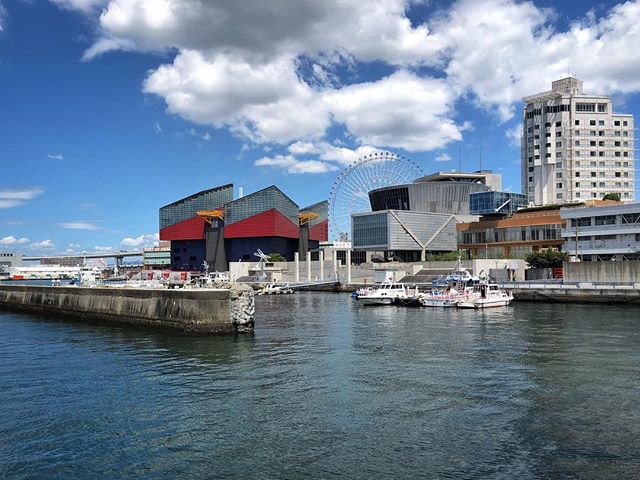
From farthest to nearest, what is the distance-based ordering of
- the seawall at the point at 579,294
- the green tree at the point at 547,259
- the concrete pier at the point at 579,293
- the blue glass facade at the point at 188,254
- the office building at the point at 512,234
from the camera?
the blue glass facade at the point at 188,254 < the office building at the point at 512,234 < the green tree at the point at 547,259 < the concrete pier at the point at 579,293 < the seawall at the point at 579,294

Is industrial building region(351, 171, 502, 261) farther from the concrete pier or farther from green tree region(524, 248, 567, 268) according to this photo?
the concrete pier

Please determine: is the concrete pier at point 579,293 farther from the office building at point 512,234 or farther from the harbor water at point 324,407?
the office building at point 512,234

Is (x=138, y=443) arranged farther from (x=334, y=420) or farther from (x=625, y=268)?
(x=625, y=268)

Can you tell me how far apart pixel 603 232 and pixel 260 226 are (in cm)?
9357

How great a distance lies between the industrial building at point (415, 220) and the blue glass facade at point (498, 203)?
844 cm

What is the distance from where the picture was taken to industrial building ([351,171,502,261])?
139375mm

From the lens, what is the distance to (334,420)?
66.6 feet

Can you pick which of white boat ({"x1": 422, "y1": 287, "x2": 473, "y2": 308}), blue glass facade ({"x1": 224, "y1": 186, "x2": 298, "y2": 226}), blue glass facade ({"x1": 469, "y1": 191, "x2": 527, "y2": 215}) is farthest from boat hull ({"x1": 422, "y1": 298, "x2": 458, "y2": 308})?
blue glass facade ({"x1": 224, "y1": 186, "x2": 298, "y2": 226})

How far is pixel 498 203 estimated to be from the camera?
5344 inches

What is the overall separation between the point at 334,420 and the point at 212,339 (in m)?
22.0

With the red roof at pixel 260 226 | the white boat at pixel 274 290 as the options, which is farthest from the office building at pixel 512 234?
the red roof at pixel 260 226

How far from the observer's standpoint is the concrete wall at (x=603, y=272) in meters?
74.1

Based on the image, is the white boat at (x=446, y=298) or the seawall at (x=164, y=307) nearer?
the seawall at (x=164, y=307)

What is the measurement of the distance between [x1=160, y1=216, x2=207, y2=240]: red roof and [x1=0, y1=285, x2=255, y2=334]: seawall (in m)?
102
